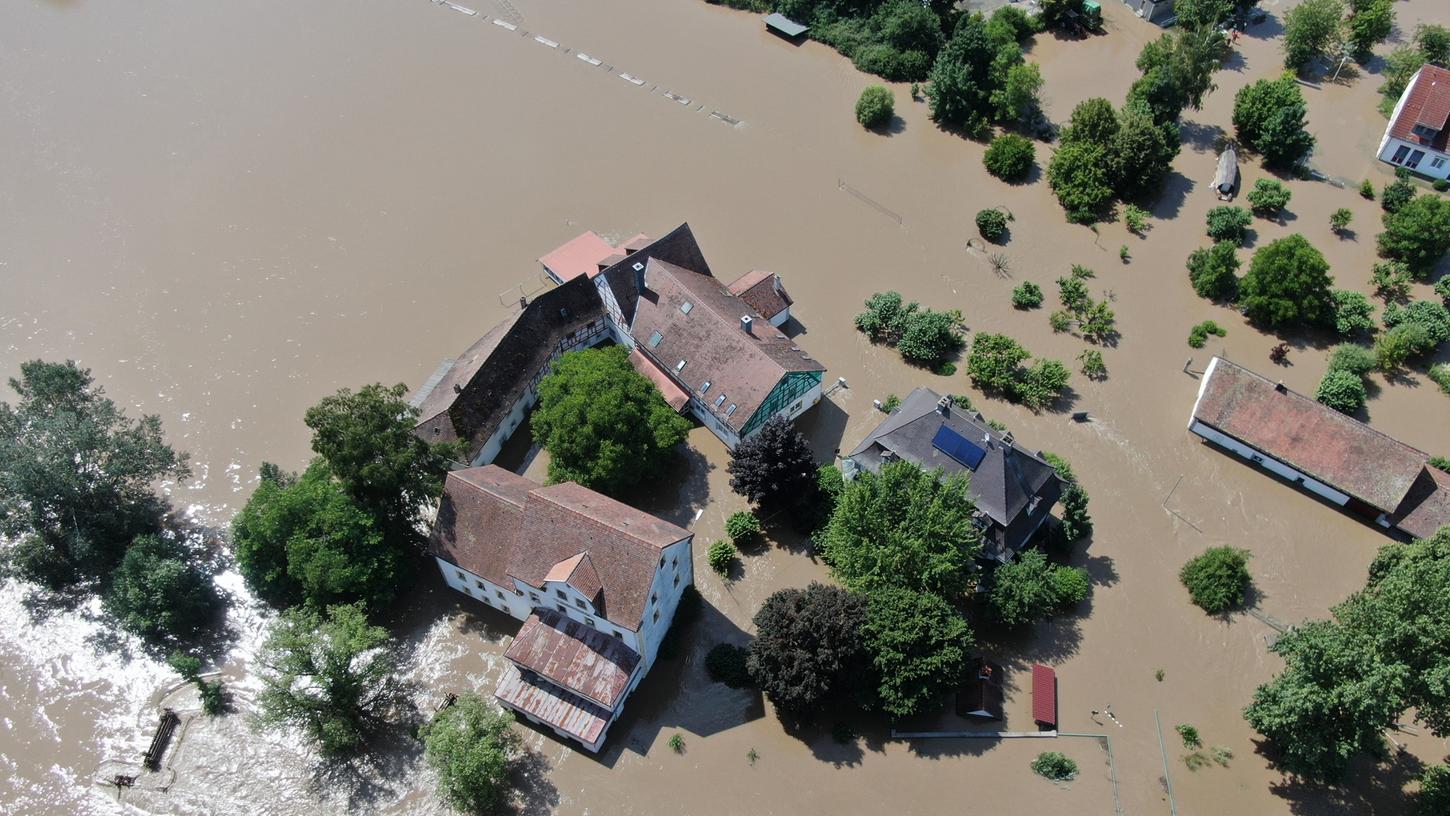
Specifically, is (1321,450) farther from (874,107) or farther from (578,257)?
(578,257)

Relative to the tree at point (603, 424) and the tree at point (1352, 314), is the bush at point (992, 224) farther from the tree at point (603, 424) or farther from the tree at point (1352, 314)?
the tree at point (603, 424)

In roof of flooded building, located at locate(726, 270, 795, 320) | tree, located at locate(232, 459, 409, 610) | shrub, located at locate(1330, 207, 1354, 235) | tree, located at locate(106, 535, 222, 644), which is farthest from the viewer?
shrub, located at locate(1330, 207, 1354, 235)

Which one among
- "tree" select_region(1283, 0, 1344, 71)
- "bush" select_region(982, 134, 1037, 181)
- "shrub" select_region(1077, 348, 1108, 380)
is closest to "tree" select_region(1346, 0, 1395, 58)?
"tree" select_region(1283, 0, 1344, 71)

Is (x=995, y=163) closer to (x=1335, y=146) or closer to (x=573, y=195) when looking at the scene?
(x=1335, y=146)

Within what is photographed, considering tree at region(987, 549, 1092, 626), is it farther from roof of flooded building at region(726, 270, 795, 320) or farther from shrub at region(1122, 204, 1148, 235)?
shrub at region(1122, 204, 1148, 235)

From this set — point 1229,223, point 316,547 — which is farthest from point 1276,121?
point 316,547

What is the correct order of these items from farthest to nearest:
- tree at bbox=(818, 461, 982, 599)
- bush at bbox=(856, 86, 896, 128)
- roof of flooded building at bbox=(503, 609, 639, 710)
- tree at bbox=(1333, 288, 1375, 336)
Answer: bush at bbox=(856, 86, 896, 128), tree at bbox=(1333, 288, 1375, 336), tree at bbox=(818, 461, 982, 599), roof of flooded building at bbox=(503, 609, 639, 710)
